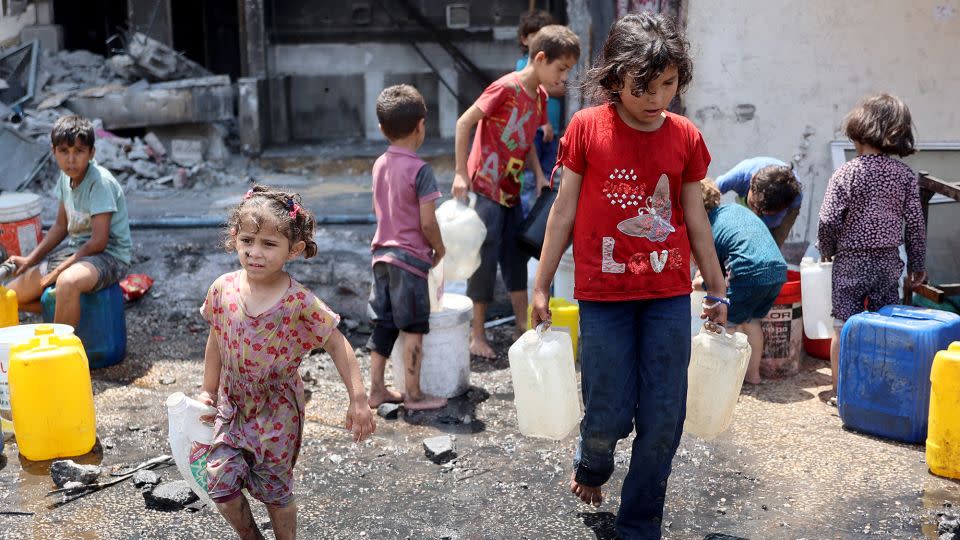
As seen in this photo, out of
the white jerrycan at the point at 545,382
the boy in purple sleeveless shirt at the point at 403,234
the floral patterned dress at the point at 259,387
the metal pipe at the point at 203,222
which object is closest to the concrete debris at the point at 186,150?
the metal pipe at the point at 203,222

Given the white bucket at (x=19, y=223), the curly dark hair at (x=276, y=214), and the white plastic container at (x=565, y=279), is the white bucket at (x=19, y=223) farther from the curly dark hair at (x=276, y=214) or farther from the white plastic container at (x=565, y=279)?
the curly dark hair at (x=276, y=214)

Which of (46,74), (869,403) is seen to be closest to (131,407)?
(869,403)

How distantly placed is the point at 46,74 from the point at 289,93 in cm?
258

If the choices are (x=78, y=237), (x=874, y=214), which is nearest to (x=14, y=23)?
(x=78, y=237)

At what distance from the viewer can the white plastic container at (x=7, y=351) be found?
204 inches

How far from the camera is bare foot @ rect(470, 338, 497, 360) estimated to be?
21.5 ft

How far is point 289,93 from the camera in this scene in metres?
12.2

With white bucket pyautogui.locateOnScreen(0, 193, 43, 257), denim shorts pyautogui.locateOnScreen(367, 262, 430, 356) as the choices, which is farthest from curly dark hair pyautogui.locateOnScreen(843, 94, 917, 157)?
white bucket pyautogui.locateOnScreen(0, 193, 43, 257)

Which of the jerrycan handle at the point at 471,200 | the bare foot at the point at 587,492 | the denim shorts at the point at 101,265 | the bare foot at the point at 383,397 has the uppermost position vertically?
the jerrycan handle at the point at 471,200

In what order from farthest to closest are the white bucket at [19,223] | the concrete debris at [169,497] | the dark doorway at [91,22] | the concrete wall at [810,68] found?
the dark doorway at [91,22] → the concrete wall at [810,68] → the white bucket at [19,223] → the concrete debris at [169,497]

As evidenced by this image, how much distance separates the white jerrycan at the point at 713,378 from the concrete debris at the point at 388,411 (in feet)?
5.76

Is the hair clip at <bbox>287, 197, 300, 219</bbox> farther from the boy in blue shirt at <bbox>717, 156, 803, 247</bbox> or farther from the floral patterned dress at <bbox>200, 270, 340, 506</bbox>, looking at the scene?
the boy in blue shirt at <bbox>717, 156, 803, 247</bbox>

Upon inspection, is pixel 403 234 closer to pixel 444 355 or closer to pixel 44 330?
pixel 444 355

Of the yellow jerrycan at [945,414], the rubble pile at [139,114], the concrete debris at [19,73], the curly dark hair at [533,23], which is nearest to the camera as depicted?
the yellow jerrycan at [945,414]
